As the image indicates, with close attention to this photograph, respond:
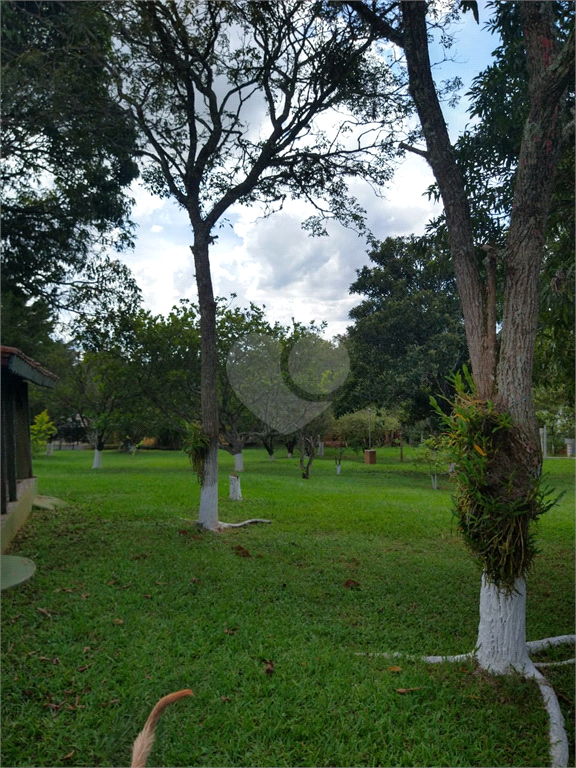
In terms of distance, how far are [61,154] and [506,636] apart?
8727 mm

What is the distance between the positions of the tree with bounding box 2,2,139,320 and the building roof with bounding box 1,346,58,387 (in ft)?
8.40

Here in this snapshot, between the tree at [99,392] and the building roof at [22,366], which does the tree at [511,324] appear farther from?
the tree at [99,392]

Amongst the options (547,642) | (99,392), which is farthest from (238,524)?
(99,392)

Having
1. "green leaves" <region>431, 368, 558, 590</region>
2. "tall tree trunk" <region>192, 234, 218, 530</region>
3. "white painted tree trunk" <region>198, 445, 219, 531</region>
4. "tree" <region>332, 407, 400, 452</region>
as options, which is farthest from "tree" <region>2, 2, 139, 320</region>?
"tree" <region>332, 407, 400, 452</region>

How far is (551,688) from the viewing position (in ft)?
11.3

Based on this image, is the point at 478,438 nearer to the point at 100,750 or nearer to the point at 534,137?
the point at 534,137

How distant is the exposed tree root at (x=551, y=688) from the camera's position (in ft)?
9.78

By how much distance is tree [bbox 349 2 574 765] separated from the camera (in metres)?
3.57

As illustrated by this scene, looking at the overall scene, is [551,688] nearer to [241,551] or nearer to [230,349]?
[241,551]

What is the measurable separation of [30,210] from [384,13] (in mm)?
6011

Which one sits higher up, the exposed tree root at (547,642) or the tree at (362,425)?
the tree at (362,425)

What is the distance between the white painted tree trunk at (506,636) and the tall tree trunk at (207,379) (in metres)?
5.04

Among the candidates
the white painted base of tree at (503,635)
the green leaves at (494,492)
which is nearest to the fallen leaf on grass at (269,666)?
the white painted base of tree at (503,635)

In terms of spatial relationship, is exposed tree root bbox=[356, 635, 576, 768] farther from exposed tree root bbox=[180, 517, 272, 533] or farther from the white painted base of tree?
exposed tree root bbox=[180, 517, 272, 533]
